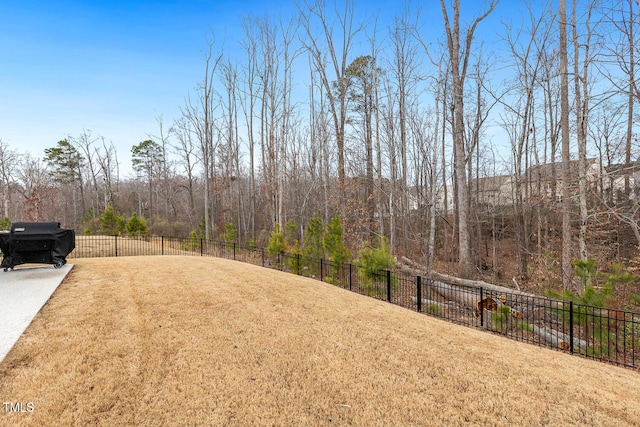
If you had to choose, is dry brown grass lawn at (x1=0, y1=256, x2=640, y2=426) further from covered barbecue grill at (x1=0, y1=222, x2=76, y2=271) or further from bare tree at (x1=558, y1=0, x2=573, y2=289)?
bare tree at (x1=558, y1=0, x2=573, y2=289)

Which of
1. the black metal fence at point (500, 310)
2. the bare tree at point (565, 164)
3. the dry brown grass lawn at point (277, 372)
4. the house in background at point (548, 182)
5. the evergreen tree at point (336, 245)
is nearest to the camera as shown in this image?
the dry brown grass lawn at point (277, 372)

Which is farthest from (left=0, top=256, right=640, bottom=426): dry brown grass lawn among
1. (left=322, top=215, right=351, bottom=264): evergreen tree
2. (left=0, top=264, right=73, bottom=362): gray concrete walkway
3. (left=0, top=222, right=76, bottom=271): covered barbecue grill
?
(left=322, top=215, right=351, bottom=264): evergreen tree

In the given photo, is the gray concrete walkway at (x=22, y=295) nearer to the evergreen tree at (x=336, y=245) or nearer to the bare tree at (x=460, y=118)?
the evergreen tree at (x=336, y=245)

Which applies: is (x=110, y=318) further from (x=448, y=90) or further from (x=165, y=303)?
(x=448, y=90)

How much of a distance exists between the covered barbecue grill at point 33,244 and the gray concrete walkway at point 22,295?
0.26 meters

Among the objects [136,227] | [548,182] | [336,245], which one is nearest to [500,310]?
[336,245]

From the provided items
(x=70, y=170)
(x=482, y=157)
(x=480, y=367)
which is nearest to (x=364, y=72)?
(x=482, y=157)

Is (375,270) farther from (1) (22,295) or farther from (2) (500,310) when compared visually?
(1) (22,295)

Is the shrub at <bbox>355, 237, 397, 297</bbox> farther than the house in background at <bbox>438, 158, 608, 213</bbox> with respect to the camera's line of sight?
Yes

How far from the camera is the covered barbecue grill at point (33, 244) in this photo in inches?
280

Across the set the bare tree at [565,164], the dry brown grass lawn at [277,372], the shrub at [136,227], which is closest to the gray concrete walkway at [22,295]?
the dry brown grass lawn at [277,372]

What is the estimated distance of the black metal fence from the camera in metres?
5.09

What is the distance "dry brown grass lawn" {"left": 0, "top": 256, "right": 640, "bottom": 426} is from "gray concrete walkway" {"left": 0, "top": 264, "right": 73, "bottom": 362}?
0.14 m

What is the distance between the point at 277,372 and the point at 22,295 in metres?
5.37
